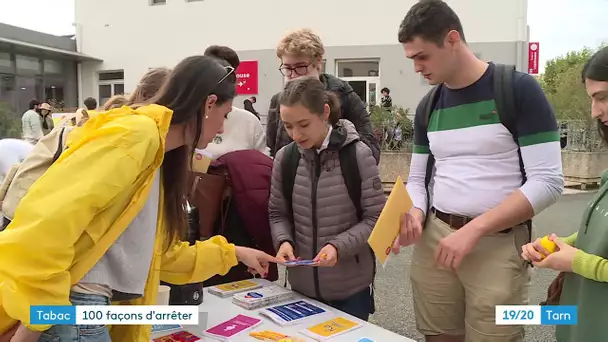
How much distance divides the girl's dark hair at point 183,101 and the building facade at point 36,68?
44.2ft

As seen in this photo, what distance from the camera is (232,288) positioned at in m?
2.11

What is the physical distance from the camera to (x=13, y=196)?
1.94 m

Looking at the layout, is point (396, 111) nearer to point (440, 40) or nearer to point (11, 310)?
point (440, 40)

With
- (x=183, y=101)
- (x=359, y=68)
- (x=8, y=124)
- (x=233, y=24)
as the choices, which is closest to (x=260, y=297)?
(x=183, y=101)

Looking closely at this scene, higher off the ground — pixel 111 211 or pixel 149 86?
pixel 149 86

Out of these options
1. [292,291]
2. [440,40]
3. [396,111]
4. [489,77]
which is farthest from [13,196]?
[396,111]

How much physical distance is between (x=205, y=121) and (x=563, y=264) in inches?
42.4

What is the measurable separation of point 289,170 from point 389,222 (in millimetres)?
620

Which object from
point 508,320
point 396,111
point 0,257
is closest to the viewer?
point 0,257

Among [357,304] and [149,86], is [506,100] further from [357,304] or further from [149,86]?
[149,86]

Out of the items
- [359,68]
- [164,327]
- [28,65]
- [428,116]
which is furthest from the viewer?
[28,65]

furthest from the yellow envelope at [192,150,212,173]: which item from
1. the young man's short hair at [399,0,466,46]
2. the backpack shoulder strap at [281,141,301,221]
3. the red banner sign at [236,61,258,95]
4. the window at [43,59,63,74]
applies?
the window at [43,59,63,74]

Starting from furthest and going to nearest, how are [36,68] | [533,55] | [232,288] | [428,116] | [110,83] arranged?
[110,83], [36,68], [533,55], [232,288], [428,116]

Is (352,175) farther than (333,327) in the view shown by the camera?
Yes
